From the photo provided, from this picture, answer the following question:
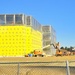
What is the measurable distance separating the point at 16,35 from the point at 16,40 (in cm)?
169

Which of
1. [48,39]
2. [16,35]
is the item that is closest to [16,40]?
[16,35]

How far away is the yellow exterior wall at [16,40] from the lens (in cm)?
9119

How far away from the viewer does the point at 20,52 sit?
90.8 metres

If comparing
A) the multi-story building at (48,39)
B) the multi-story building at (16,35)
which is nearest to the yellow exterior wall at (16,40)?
the multi-story building at (16,35)

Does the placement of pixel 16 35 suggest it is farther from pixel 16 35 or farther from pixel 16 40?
pixel 16 40

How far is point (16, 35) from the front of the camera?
92312 mm

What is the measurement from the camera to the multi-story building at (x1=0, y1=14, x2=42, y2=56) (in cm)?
9115

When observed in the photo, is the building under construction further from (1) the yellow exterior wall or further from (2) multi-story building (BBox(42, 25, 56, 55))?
(2) multi-story building (BBox(42, 25, 56, 55))

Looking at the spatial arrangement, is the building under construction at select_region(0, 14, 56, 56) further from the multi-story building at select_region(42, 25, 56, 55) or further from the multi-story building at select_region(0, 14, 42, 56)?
the multi-story building at select_region(42, 25, 56, 55)

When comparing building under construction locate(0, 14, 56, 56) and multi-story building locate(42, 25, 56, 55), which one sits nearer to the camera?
building under construction locate(0, 14, 56, 56)

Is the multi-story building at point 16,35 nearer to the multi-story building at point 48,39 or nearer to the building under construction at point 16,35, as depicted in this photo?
the building under construction at point 16,35

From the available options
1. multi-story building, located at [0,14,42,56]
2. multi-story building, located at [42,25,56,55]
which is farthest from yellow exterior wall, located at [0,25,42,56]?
multi-story building, located at [42,25,56,55]

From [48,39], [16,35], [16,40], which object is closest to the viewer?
[16,40]

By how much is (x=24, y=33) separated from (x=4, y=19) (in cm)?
818
